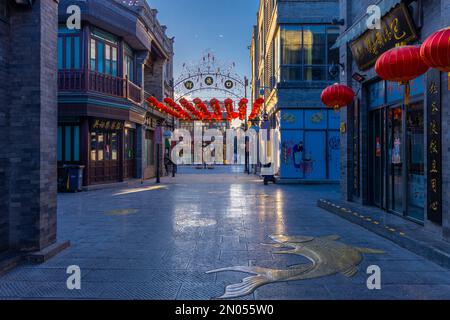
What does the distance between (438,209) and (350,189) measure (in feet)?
14.9

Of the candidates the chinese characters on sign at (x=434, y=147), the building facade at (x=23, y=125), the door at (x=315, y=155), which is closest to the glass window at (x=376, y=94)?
the chinese characters on sign at (x=434, y=147)

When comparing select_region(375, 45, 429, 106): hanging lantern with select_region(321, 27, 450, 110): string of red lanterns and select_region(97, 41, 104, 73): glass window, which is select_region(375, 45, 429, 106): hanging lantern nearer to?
select_region(321, 27, 450, 110): string of red lanterns

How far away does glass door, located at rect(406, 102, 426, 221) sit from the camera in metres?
7.92

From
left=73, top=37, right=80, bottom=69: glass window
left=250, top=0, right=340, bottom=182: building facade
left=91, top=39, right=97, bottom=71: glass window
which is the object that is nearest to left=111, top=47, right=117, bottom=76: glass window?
left=91, top=39, right=97, bottom=71: glass window

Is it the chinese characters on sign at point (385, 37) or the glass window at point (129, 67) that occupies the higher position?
the glass window at point (129, 67)

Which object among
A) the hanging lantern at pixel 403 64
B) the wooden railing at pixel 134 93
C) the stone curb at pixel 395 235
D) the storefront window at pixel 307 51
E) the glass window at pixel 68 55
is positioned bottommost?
the stone curb at pixel 395 235

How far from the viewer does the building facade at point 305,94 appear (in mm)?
20781

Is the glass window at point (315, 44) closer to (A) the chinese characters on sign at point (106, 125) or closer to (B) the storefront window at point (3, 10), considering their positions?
(A) the chinese characters on sign at point (106, 125)

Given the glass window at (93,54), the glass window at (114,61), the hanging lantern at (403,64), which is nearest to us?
the hanging lantern at (403,64)

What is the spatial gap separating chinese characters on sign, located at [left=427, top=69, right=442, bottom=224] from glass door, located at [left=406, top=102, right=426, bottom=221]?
946 millimetres

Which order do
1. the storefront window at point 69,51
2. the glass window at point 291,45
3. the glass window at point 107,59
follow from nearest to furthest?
the storefront window at point 69,51
the glass window at point 107,59
the glass window at point 291,45

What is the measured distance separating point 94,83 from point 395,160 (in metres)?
13.7

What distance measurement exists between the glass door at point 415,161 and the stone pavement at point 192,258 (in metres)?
1.36
